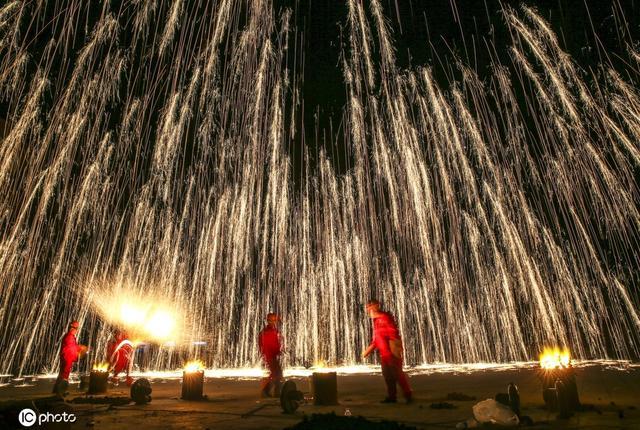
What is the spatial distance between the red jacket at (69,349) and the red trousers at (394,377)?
717 centimetres

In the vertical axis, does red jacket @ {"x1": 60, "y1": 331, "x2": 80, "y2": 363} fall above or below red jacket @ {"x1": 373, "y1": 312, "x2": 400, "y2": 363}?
above

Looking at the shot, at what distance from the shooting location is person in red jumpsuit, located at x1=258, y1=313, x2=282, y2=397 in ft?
29.8

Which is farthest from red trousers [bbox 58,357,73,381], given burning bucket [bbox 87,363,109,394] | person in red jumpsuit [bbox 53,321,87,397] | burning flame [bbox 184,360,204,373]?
burning flame [bbox 184,360,204,373]

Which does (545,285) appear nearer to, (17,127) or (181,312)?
(181,312)

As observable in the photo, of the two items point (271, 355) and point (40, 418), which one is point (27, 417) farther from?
point (271, 355)

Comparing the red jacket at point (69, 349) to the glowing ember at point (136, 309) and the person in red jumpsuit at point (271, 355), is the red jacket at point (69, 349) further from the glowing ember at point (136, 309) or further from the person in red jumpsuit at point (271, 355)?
the glowing ember at point (136, 309)

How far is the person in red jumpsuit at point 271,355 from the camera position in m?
9.08

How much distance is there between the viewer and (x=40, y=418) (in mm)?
4820

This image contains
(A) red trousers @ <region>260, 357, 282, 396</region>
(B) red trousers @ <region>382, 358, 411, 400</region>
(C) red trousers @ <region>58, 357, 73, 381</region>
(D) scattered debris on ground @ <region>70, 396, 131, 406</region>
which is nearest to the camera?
(B) red trousers @ <region>382, 358, 411, 400</region>

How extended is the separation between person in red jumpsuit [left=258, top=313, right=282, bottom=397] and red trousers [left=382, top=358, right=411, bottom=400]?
228 centimetres

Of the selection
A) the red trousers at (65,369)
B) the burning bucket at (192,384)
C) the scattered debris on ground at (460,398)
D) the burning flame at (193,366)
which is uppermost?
the red trousers at (65,369)

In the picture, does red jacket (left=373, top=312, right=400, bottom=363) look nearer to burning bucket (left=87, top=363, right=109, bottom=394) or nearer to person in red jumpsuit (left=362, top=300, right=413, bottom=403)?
person in red jumpsuit (left=362, top=300, right=413, bottom=403)

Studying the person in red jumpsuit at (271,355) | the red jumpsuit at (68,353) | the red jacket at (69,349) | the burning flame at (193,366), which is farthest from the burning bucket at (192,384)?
the red jacket at (69,349)

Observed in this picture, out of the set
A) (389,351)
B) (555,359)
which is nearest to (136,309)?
(389,351)
